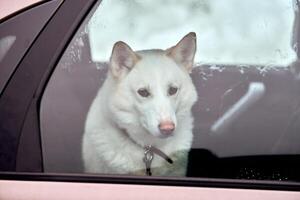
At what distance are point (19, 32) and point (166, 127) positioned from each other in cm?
62

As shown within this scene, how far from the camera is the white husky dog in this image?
108 inches

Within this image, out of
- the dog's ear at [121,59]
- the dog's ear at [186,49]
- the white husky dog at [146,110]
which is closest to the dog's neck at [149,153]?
the white husky dog at [146,110]

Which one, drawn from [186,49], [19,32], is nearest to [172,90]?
[186,49]

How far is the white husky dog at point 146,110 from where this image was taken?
2.74 meters

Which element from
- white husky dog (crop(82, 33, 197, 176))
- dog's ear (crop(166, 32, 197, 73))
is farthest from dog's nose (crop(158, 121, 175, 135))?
dog's ear (crop(166, 32, 197, 73))

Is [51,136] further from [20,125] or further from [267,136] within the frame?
[267,136]

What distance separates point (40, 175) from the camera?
107 inches

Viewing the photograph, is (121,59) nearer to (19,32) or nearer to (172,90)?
(172,90)

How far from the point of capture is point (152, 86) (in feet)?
9.01

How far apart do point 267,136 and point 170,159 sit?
352mm

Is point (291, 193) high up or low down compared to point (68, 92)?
down

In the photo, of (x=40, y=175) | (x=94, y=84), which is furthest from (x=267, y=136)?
(x=40, y=175)

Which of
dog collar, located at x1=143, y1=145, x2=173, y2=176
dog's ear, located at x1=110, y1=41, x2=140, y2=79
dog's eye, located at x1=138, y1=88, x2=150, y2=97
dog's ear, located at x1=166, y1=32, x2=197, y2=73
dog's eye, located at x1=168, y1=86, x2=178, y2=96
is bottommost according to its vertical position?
dog collar, located at x1=143, y1=145, x2=173, y2=176

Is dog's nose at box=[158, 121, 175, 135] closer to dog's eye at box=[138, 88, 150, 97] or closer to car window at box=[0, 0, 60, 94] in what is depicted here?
dog's eye at box=[138, 88, 150, 97]
